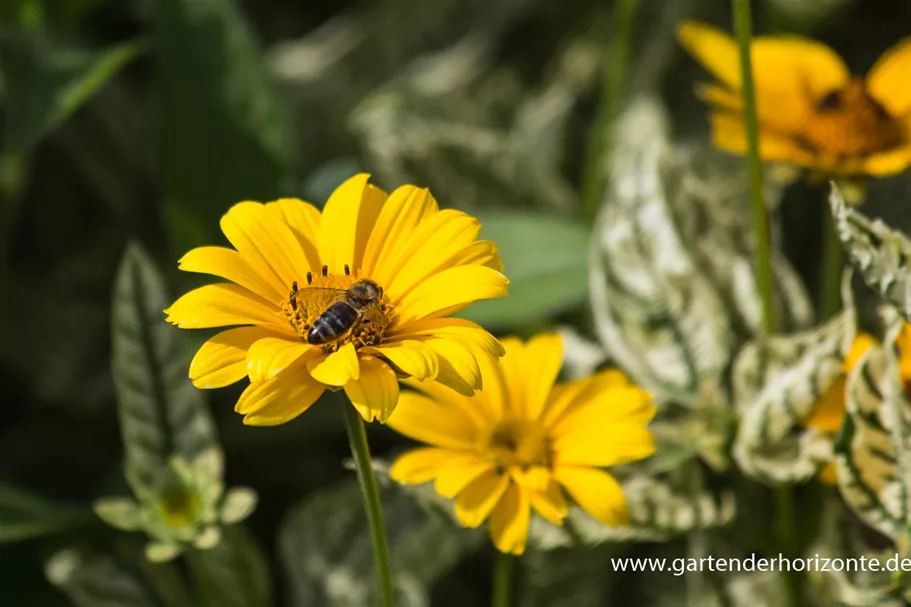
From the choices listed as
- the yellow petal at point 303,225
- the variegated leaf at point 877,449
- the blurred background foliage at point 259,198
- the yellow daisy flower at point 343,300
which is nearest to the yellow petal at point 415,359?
the yellow daisy flower at point 343,300

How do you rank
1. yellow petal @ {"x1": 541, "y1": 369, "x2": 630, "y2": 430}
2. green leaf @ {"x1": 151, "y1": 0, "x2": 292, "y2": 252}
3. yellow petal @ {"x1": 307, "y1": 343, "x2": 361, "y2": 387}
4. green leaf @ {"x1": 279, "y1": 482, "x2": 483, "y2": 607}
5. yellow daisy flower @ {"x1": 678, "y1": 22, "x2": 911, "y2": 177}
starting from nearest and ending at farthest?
yellow petal @ {"x1": 307, "y1": 343, "x2": 361, "y2": 387} < yellow petal @ {"x1": 541, "y1": 369, "x2": 630, "y2": 430} < yellow daisy flower @ {"x1": 678, "y1": 22, "x2": 911, "y2": 177} < green leaf @ {"x1": 279, "y1": 482, "x2": 483, "y2": 607} < green leaf @ {"x1": 151, "y1": 0, "x2": 292, "y2": 252}

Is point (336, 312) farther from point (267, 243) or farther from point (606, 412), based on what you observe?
point (606, 412)

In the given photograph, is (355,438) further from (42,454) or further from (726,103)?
(42,454)

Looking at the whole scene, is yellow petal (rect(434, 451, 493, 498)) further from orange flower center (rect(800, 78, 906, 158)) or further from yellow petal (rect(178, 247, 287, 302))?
orange flower center (rect(800, 78, 906, 158))

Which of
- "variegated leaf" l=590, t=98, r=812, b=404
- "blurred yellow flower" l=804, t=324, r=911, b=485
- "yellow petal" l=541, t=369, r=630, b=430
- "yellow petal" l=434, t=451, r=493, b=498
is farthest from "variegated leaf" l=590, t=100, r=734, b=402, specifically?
"yellow petal" l=434, t=451, r=493, b=498

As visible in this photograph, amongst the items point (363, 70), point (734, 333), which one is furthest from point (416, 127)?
point (734, 333)

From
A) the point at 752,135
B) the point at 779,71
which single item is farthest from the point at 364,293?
the point at 779,71
